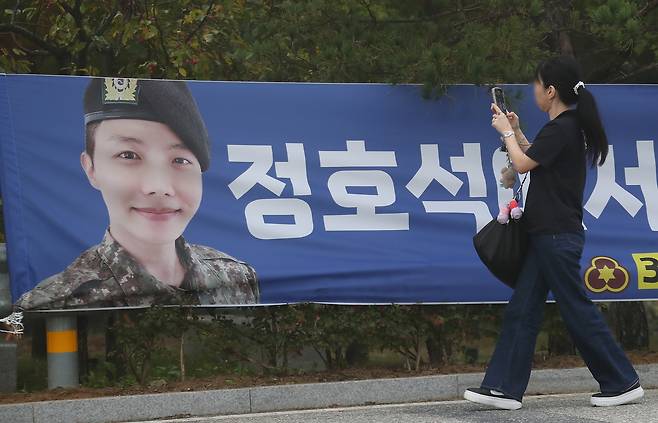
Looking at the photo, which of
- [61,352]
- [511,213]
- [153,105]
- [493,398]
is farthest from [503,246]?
[61,352]

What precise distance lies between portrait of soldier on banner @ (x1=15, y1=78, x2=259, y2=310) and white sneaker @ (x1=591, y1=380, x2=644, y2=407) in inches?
92.4

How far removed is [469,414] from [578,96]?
1880mm

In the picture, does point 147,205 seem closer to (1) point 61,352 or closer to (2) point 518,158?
(1) point 61,352

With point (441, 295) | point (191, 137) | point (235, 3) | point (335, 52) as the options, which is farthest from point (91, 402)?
point (235, 3)

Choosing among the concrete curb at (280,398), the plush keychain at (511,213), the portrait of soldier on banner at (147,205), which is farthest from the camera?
the portrait of soldier on banner at (147,205)

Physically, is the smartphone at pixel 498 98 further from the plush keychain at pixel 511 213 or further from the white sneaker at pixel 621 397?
the white sneaker at pixel 621 397

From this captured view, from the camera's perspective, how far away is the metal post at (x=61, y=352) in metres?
7.05

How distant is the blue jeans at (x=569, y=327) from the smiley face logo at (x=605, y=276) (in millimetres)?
1668

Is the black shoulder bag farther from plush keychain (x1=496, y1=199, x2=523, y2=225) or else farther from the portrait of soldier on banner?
the portrait of soldier on banner

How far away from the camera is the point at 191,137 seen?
23.9ft

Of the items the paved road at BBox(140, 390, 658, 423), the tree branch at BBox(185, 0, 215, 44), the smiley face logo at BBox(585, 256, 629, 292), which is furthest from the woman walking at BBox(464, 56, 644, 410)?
the tree branch at BBox(185, 0, 215, 44)

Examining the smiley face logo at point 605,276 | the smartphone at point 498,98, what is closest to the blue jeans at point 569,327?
the smartphone at point 498,98

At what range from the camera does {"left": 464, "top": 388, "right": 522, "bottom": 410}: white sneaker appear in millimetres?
6035

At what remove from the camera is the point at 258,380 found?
721cm
